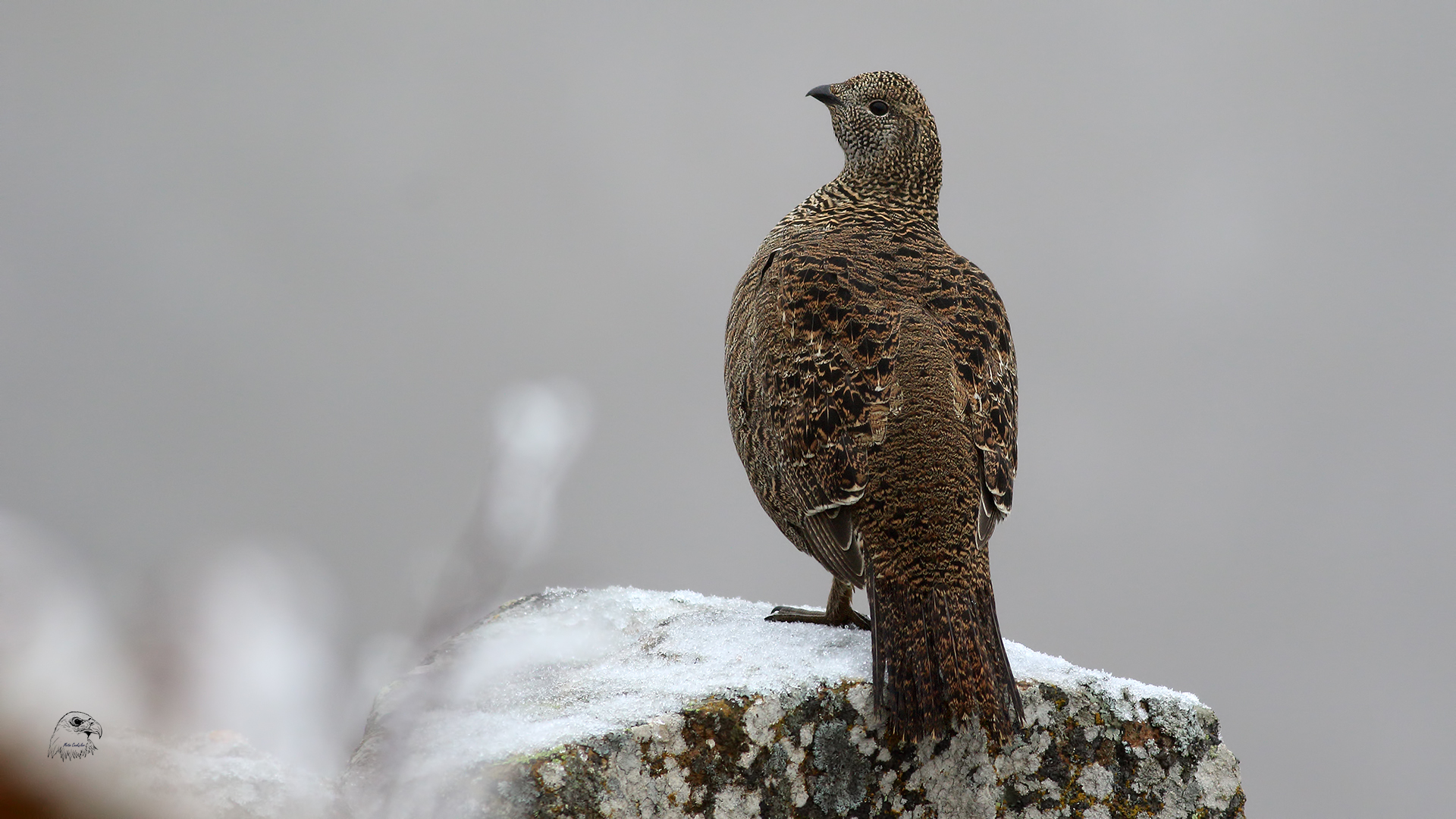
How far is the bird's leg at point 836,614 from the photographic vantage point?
445 cm

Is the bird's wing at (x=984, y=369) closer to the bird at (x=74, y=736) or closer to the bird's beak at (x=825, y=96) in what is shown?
the bird's beak at (x=825, y=96)

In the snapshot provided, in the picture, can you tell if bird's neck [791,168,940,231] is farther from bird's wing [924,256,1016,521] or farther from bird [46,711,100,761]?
bird [46,711,100,761]

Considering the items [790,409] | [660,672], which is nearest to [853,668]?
[660,672]

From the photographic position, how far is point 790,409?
391cm

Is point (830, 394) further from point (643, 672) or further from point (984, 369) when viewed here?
point (643, 672)

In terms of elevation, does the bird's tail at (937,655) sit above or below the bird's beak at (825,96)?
below

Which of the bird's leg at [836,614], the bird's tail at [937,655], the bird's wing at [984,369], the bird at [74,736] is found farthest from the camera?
the bird's leg at [836,614]

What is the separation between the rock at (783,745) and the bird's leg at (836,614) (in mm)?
Result: 398

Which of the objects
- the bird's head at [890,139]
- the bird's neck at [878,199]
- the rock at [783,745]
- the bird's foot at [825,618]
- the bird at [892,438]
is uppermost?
the bird's head at [890,139]

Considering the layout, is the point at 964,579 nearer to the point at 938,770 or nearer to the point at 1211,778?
the point at 938,770

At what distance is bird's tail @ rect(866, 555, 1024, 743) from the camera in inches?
129

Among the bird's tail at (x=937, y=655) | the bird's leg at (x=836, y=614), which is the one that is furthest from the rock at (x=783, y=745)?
the bird's leg at (x=836, y=614)

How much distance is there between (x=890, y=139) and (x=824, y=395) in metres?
1.87

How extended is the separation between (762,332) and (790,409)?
1.37ft
